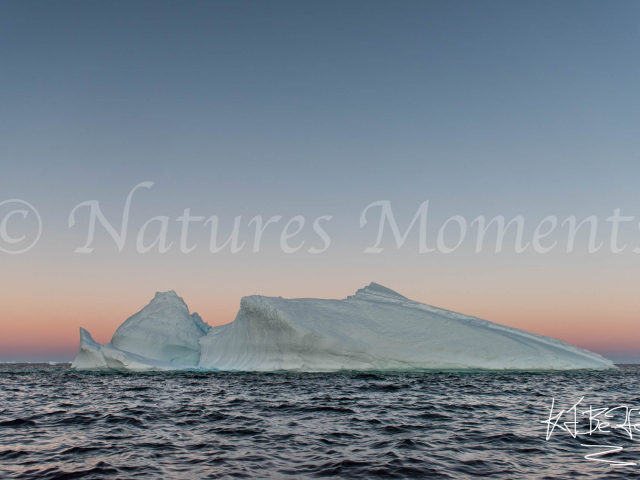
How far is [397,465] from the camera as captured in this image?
256 inches

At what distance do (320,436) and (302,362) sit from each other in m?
22.7

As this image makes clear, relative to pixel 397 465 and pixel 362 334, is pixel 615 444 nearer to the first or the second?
pixel 397 465

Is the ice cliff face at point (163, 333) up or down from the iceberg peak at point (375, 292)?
down

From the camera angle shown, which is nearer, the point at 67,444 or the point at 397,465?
the point at 397,465

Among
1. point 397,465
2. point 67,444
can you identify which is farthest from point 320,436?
point 67,444
